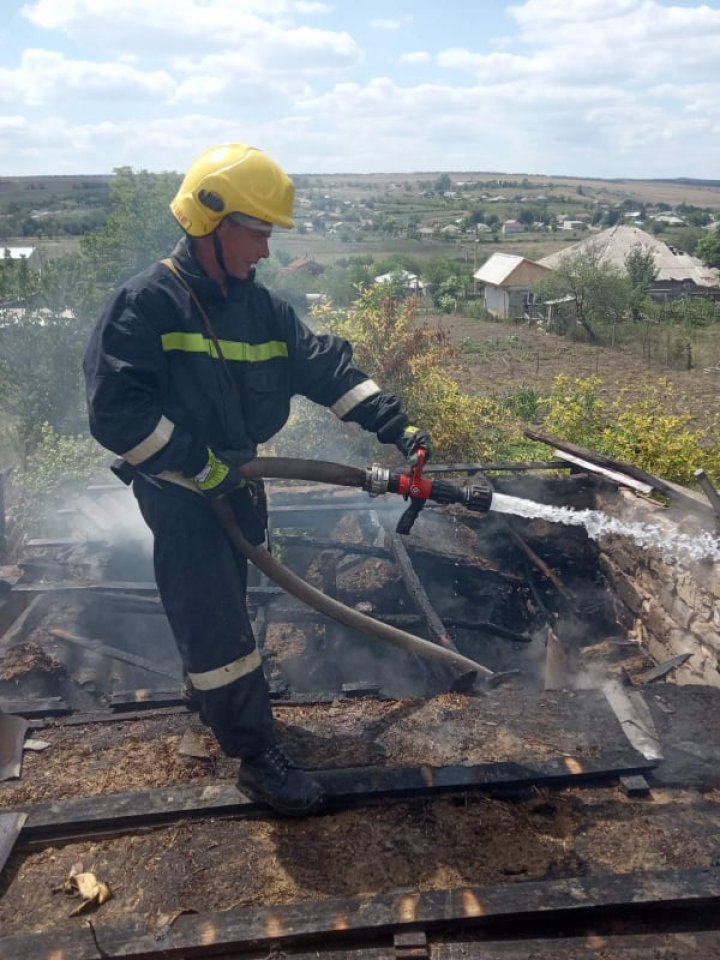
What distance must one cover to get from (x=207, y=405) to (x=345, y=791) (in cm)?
166

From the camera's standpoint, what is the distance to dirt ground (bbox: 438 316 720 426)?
619 inches

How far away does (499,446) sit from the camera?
8852 mm

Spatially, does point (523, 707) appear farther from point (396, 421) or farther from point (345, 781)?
point (396, 421)

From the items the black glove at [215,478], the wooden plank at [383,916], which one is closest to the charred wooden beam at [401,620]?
the black glove at [215,478]

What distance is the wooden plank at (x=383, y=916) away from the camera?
2.24 m

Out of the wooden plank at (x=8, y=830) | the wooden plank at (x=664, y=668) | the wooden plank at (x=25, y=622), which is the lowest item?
the wooden plank at (x=664, y=668)

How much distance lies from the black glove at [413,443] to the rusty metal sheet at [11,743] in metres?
2.20

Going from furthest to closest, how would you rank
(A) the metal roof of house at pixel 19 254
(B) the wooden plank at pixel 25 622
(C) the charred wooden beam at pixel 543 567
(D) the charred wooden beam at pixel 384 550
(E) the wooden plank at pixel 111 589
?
(A) the metal roof of house at pixel 19 254 < (D) the charred wooden beam at pixel 384 550 < (C) the charred wooden beam at pixel 543 567 < (E) the wooden plank at pixel 111 589 < (B) the wooden plank at pixel 25 622

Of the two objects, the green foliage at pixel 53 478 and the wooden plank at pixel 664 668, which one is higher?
the green foliage at pixel 53 478

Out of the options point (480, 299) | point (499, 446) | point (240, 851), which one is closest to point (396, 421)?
point (240, 851)

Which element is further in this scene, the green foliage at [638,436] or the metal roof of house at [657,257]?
the metal roof of house at [657,257]

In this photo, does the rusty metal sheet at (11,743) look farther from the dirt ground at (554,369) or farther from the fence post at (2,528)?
the dirt ground at (554,369)

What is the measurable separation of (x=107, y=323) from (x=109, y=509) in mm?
3897

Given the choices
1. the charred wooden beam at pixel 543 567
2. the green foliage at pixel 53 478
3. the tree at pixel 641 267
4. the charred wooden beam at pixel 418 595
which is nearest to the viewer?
the charred wooden beam at pixel 418 595
